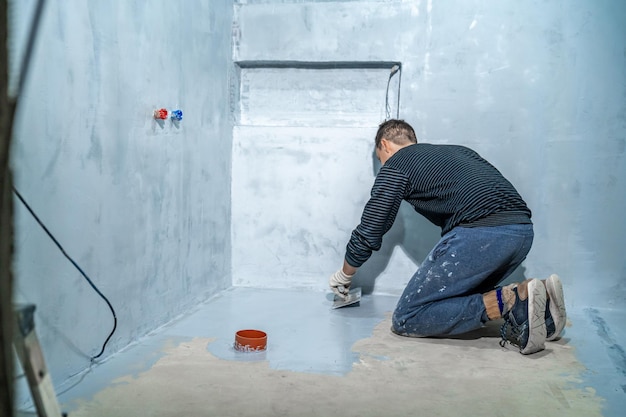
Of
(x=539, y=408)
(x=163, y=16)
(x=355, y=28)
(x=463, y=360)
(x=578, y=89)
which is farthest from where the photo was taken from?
(x=355, y=28)

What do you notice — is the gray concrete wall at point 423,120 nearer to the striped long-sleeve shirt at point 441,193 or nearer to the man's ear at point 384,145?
the man's ear at point 384,145

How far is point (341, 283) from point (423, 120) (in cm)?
90

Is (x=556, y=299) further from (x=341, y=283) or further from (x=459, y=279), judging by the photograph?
(x=341, y=283)

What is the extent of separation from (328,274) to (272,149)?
70 centimetres

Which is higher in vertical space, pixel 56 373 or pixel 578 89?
pixel 578 89

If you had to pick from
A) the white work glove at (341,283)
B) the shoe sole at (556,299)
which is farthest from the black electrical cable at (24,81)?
the shoe sole at (556,299)

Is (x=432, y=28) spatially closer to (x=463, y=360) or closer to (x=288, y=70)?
(x=288, y=70)

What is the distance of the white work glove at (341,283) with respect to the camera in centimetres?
270

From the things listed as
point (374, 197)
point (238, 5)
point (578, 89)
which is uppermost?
point (238, 5)

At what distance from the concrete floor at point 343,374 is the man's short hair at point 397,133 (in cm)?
79

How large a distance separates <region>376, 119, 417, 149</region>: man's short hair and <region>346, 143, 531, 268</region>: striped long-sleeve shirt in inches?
6.7

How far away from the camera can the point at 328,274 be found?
3.12 m

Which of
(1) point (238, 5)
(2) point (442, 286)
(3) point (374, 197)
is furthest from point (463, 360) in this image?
(1) point (238, 5)

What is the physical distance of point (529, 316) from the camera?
2.10m
